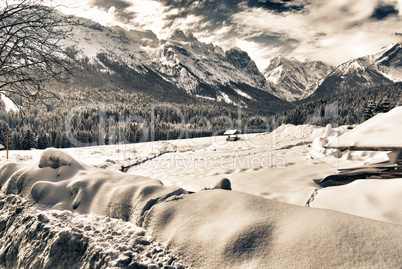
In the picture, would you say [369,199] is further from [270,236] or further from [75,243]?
[75,243]

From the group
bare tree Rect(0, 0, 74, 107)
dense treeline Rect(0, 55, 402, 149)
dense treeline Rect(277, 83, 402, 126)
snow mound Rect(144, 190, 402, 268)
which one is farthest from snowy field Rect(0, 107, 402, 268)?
dense treeline Rect(277, 83, 402, 126)

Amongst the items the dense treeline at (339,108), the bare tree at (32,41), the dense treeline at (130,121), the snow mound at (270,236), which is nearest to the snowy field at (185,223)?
the snow mound at (270,236)

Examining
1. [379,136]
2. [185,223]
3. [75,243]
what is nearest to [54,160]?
[75,243]

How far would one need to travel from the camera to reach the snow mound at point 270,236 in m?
1.28

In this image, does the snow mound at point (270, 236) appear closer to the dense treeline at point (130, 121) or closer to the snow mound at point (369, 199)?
the snow mound at point (369, 199)

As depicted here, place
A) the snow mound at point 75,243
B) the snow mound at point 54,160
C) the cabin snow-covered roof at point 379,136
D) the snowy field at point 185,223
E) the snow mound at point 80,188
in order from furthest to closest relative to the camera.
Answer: the snow mound at point 54,160 → the cabin snow-covered roof at point 379,136 → the snow mound at point 80,188 → the snow mound at point 75,243 → the snowy field at point 185,223

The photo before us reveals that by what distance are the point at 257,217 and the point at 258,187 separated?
2.91 metres

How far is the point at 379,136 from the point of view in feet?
9.52

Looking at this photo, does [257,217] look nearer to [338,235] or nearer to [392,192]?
[338,235]

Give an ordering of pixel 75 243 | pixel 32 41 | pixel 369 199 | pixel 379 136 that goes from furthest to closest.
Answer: pixel 32 41
pixel 379 136
pixel 369 199
pixel 75 243

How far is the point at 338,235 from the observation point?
4.58 ft

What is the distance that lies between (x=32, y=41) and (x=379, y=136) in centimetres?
799

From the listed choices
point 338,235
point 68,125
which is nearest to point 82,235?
point 338,235

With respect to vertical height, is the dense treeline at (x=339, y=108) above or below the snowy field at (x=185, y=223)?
above
